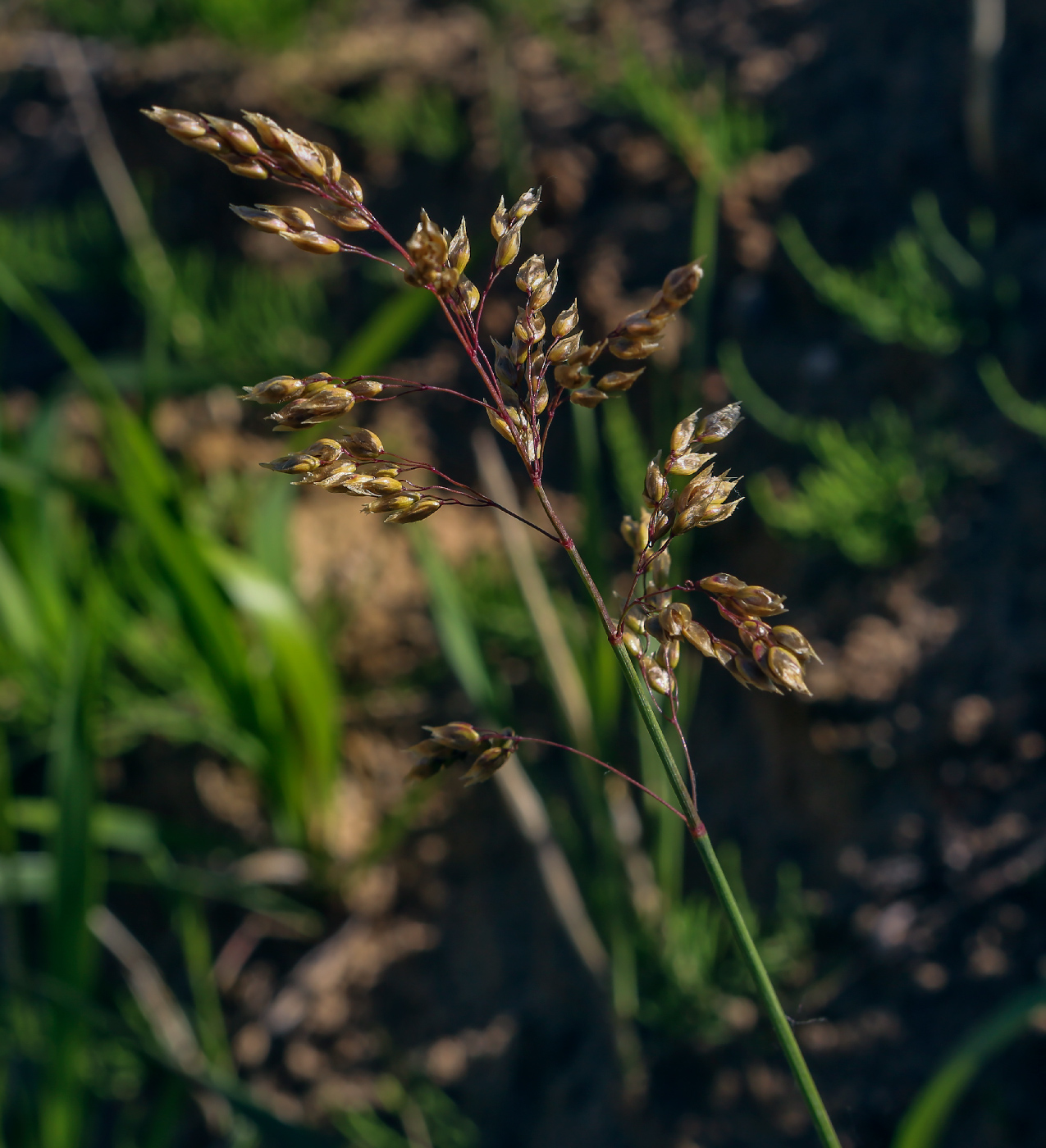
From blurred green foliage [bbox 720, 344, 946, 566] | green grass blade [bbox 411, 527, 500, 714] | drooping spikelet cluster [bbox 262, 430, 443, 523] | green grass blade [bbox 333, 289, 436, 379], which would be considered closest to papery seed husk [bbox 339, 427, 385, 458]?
drooping spikelet cluster [bbox 262, 430, 443, 523]

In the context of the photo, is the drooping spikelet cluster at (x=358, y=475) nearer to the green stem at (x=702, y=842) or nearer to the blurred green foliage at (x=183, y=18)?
the green stem at (x=702, y=842)

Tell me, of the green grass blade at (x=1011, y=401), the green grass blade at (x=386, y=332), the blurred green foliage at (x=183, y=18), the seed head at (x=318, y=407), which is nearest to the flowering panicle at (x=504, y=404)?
A: the seed head at (x=318, y=407)

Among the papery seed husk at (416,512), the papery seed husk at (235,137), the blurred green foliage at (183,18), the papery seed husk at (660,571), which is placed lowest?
the blurred green foliage at (183,18)

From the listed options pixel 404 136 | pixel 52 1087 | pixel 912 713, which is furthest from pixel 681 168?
pixel 52 1087

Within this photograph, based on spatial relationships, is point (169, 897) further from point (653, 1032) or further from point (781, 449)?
point (781, 449)

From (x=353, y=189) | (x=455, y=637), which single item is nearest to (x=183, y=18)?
(x=455, y=637)

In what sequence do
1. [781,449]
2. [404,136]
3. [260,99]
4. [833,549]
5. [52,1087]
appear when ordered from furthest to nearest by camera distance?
[260,99] → [404,136] → [781,449] → [833,549] → [52,1087]

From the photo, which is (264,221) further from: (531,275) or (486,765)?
(486,765)
